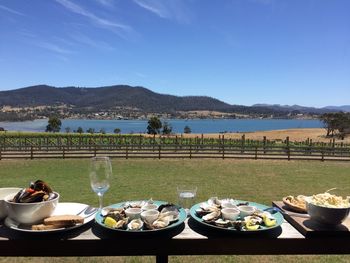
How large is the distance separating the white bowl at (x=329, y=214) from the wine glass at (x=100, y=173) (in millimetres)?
1243

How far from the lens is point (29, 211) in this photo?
1.91 m

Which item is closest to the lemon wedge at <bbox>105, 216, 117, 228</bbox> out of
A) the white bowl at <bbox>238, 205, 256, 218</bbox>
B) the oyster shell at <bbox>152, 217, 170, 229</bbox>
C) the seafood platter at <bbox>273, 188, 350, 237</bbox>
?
the oyster shell at <bbox>152, 217, 170, 229</bbox>

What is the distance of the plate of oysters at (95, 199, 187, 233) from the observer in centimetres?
193

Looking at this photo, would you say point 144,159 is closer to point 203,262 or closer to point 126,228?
point 203,262

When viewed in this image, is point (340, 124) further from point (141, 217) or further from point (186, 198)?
point (141, 217)

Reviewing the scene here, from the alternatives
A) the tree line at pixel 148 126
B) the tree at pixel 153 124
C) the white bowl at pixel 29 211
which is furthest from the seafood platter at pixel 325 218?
the tree at pixel 153 124

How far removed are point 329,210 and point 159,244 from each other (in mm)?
948

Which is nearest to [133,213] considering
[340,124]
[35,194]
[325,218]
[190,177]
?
[35,194]

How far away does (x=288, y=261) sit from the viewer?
5.20 meters

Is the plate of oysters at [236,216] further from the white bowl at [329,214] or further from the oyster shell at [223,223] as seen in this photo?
the white bowl at [329,214]

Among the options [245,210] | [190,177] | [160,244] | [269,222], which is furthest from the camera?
[190,177]

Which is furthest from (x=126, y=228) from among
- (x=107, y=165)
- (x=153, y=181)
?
(x=153, y=181)

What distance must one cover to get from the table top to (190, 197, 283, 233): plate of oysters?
0.04 m

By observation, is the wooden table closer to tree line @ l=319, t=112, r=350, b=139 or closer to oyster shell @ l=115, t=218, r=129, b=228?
oyster shell @ l=115, t=218, r=129, b=228
